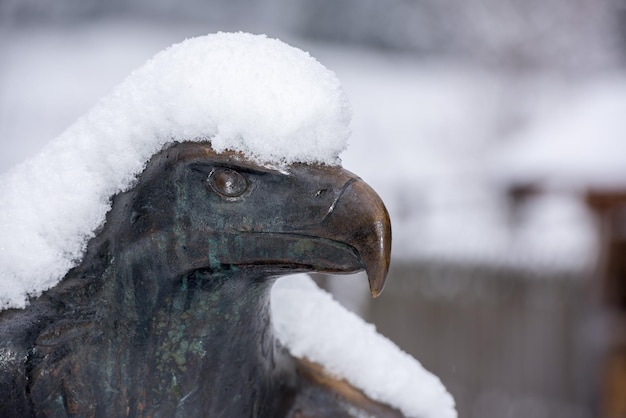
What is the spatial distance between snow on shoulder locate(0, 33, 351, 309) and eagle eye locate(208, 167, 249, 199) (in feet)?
0.07

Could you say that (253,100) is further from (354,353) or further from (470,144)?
(470,144)

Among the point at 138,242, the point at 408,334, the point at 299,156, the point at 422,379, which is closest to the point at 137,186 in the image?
the point at 138,242

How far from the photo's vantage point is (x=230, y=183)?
695mm

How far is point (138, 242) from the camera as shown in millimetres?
737

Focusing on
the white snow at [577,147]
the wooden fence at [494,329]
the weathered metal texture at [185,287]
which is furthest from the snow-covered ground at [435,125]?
the weathered metal texture at [185,287]

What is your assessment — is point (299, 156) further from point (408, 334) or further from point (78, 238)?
point (408, 334)

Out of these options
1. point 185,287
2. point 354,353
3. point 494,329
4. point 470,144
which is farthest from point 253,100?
point 470,144

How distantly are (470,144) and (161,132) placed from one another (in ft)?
26.7

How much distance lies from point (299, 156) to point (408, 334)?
3838 millimetres

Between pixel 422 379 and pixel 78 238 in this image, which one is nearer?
pixel 78 238

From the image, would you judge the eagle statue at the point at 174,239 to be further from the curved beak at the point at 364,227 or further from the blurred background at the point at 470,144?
the blurred background at the point at 470,144

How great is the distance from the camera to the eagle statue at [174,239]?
69cm

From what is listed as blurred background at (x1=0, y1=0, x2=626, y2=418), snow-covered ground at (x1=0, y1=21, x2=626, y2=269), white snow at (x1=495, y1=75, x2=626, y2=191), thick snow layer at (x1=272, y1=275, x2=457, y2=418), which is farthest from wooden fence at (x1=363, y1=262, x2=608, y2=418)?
thick snow layer at (x1=272, y1=275, x2=457, y2=418)

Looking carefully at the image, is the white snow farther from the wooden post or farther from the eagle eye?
the eagle eye
